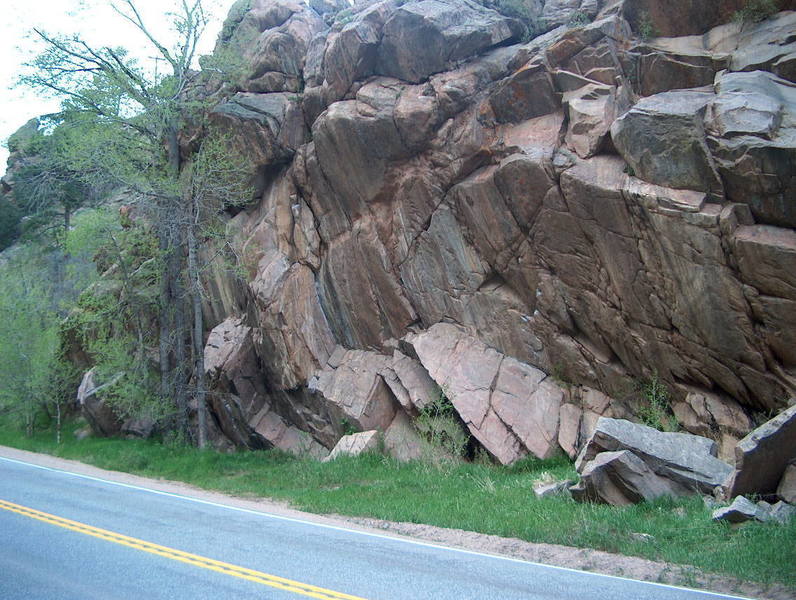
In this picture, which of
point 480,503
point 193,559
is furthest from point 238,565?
point 480,503

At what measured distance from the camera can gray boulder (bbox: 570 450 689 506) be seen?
10.8 m

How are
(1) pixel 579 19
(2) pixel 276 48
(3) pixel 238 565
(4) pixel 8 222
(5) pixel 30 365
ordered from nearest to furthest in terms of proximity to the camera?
(3) pixel 238 565
(1) pixel 579 19
(2) pixel 276 48
(5) pixel 30 365
(4) pixel 8 222

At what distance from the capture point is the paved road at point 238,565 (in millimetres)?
6414

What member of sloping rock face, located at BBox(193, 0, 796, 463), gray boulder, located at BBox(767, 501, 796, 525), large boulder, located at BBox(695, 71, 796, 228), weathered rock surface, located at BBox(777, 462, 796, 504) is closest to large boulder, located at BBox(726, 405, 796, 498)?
weathered rock surface, located at BBox(777, 462, 796, 504)

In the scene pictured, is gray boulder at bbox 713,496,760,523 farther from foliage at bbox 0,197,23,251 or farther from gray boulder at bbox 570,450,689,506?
foliage at bbox 0,197,23,251

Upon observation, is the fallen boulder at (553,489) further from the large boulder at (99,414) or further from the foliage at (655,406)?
the large boulder at (99,414)

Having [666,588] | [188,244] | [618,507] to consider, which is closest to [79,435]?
[188,244]

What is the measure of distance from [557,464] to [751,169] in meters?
7.53

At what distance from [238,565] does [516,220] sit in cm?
1152

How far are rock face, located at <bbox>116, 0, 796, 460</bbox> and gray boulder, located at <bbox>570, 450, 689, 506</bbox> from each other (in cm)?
9

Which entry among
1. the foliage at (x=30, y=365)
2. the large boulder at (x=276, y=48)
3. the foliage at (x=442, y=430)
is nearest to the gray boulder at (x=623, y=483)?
the foliage at (x=442, y=430)

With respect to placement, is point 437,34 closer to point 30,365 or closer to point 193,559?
point 193,559

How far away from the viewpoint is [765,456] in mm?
9805

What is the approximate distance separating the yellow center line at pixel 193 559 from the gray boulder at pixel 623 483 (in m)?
6.23
